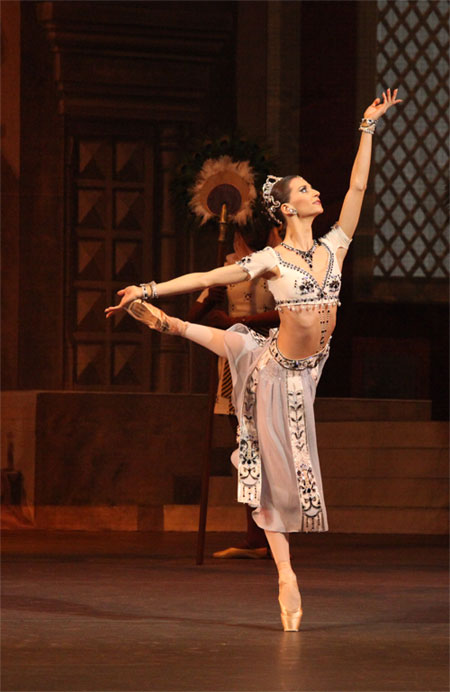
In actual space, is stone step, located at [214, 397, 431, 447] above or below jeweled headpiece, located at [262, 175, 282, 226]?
below

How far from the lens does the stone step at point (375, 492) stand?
7.82 meters

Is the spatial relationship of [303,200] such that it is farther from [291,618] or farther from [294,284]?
[291,618]

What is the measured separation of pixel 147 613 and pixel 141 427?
3.28 m

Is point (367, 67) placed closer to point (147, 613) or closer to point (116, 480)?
point (116, 480)

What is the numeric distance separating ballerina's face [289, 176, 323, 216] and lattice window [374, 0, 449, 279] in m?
5.81

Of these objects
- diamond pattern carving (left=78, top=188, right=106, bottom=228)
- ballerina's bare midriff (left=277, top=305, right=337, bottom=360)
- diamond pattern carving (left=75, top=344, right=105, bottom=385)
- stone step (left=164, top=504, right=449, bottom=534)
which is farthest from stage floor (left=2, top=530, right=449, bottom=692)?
diamond pattern carving (left=78, top=188, right=106, bottom=228)

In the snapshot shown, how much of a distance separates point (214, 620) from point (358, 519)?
330 centimetres

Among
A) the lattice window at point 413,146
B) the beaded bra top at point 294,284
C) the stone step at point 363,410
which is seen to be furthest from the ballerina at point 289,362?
the lattice window at point 413,146

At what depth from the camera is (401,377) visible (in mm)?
10539

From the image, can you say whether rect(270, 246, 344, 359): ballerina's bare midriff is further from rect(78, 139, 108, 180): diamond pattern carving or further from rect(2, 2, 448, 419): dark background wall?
rect(78, 139, 108, 180): diamond pattern carving

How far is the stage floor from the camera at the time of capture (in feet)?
12.1

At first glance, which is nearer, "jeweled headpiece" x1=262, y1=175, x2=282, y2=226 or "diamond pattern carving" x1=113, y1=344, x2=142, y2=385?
"jeweled headpiece" x1=262, y1=175, x2=282, y2=226

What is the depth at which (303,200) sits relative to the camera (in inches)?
187

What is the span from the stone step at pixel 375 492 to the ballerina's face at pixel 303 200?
3299mm
